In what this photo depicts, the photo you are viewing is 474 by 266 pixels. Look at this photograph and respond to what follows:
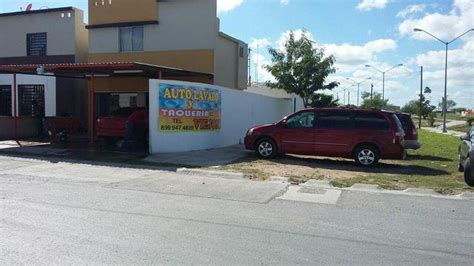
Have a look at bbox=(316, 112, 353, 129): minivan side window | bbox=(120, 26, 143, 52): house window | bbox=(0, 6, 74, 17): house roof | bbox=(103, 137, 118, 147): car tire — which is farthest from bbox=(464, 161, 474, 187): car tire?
bbox=(0, 6, 74, 17): house roof

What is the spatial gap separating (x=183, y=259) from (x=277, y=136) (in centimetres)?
1060

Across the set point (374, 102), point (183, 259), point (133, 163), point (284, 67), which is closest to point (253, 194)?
Answer: point (183, 259)

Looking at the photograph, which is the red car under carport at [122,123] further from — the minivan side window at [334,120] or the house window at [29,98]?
the house window at [29,98]

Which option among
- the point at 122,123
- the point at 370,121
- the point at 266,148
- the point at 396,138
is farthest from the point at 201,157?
the point at 396,138

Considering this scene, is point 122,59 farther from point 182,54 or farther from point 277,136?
point 277,136

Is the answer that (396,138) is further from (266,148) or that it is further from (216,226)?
(216,226)

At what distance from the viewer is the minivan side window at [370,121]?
47.3 ft

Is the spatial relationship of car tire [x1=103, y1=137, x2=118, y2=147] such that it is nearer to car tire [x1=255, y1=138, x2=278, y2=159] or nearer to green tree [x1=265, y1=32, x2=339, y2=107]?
car tire [x1=255, y1=138, x2=278, y2=159]

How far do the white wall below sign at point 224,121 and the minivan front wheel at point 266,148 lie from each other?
2843mm

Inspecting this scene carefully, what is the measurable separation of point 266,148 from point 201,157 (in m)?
2.17

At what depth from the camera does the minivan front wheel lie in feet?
51.7

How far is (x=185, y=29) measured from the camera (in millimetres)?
22000

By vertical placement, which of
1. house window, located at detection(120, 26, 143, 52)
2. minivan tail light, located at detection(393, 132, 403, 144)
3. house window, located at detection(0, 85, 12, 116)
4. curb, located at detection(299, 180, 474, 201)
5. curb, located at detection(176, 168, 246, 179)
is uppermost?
house window, located at detection(120, 26, 143, 52)

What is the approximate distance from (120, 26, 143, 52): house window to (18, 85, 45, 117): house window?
513 centimetres
